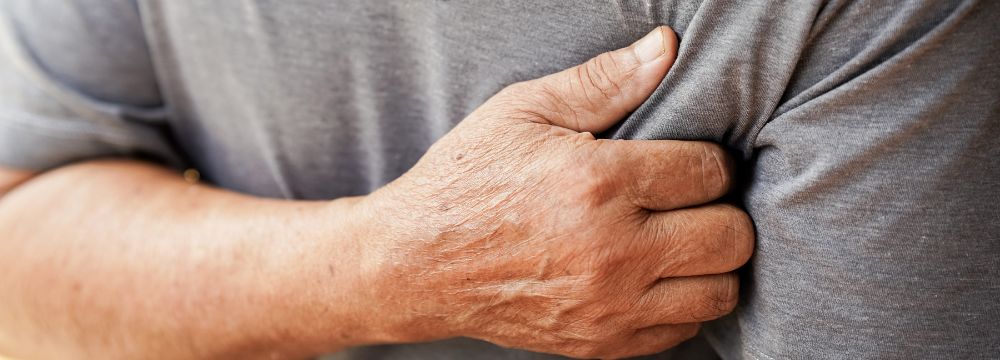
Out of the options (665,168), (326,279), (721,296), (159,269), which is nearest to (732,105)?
(665,168)

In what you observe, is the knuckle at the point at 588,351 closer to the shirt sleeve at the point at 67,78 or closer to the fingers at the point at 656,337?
the fingers at the point at 656,337

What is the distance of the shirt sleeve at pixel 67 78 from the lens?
2.94 feet

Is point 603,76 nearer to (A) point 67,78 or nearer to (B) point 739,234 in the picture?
(B) point 739,234

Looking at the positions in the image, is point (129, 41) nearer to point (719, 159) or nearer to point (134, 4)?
point (134, 4)

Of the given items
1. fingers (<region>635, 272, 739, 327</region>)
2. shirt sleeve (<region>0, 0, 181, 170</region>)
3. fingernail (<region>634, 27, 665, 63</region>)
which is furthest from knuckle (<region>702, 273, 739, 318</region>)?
shirt sleeve (<region>0, 0, 181, 170</region>)

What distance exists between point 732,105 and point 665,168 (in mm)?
80

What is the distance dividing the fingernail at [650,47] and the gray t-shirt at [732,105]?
2 cm

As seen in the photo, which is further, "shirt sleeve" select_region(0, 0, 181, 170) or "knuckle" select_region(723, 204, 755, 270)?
"shirt sleeve" select_region(0, 0, 181, 170)

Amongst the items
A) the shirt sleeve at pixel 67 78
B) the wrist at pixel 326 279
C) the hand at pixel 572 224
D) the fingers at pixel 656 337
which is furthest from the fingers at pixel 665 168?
the shirt sleeve at pixel 67 78

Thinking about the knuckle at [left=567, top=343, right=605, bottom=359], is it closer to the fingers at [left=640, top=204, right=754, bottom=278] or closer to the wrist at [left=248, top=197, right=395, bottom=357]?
the fingers at [left=640, top=204, right=754, bottom=278]

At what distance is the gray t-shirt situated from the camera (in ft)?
1.76

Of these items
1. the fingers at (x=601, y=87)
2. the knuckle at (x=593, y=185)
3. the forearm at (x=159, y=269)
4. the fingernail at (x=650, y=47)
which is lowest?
the forearm at (x=159, y=269)

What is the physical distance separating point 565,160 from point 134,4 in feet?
2.16

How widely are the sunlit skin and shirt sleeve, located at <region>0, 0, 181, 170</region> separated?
53 millimetres
